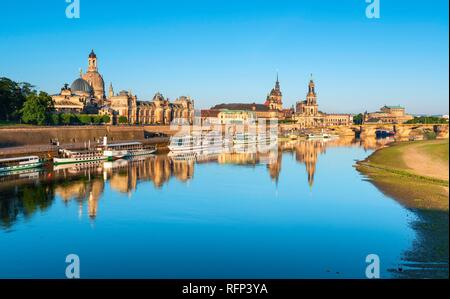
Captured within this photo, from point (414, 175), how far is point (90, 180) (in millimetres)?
23384

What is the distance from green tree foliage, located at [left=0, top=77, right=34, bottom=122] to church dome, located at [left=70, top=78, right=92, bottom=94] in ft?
110

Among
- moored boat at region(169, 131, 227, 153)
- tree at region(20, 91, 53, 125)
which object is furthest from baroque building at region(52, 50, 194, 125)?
moored boat at region(169, 131, 227, 153)

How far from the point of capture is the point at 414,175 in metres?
36.0

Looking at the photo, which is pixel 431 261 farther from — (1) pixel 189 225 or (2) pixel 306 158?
(2) pixel 306 158

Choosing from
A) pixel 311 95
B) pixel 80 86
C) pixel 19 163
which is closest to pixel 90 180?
pixel 19 163

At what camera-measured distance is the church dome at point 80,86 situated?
98.6 meters

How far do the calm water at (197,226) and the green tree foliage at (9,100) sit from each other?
26048 millimetres

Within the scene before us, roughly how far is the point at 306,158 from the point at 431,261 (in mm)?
40699

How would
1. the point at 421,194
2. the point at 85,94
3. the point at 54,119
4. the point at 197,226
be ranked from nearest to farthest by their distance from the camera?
1. the point at 197,226
2. the point at 421,194
3. the point at 54,119
4. the point at 85,94

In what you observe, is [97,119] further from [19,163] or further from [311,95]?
[311,95]

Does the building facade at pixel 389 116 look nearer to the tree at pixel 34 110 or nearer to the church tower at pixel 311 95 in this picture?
the church tower at pixel 311 95

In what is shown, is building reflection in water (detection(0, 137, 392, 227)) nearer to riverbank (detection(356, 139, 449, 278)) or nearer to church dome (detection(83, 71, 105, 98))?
riverbank (detection(356, 139, 449, 278))

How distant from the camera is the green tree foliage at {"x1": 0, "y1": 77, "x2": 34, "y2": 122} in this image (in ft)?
196

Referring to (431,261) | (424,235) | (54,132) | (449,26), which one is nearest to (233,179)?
(424,235)
